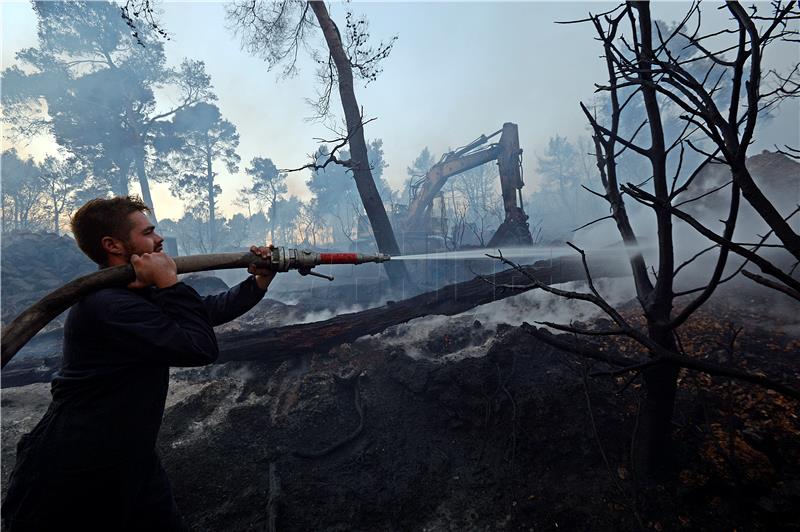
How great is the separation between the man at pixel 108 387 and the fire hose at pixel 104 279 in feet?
0.24

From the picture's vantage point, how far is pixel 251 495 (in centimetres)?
347

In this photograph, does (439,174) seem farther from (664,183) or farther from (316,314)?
(664,183)

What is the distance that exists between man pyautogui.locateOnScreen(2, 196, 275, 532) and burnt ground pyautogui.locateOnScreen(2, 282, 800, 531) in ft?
5.77

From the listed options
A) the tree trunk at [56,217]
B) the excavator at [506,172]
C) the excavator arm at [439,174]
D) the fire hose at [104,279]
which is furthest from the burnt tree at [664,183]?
the tree trunk at [56,217]

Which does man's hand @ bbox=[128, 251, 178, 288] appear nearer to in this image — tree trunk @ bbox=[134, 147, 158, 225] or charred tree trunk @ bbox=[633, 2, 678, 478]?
charred tree trunk @ bbox=[633, 2, 678, 478]

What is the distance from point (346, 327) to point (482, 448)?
3417 millimetres

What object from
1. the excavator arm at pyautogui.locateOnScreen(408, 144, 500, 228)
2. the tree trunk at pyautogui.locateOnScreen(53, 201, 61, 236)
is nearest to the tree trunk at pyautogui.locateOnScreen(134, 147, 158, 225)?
the tree trunk at pyautogui.locateOnScreen(53, 201, 61, 236)

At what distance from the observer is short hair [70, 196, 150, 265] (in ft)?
6.43

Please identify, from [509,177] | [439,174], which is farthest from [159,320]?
[439,174]

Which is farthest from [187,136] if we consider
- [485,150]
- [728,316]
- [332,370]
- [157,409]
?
[728,316]

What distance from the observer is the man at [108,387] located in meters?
1.75

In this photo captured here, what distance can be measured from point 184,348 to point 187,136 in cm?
3516

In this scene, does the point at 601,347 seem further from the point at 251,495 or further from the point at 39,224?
the point at 39,224

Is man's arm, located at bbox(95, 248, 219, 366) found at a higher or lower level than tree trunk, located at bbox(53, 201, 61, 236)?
lower
